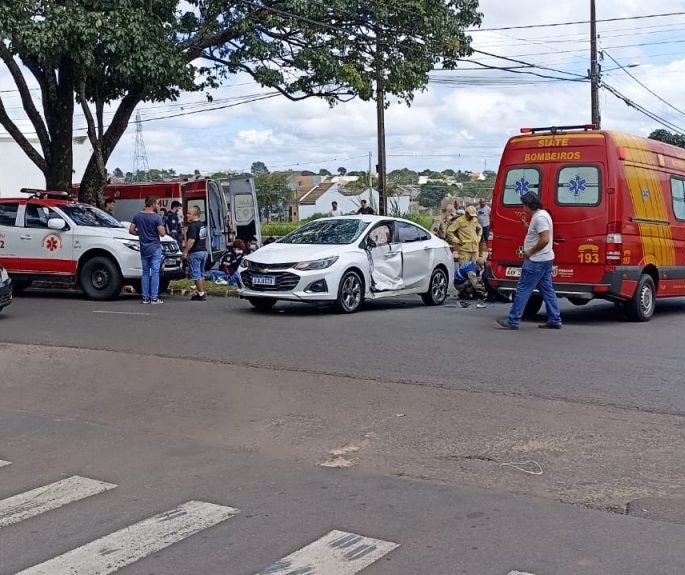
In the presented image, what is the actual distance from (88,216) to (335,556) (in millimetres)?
13531

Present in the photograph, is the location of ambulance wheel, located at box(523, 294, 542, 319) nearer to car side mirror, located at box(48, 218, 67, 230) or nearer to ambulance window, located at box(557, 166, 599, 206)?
ambulance window, located at box(557, 166, 599, 206)

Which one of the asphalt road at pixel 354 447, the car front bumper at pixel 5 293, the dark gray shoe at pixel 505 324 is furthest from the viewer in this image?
the car front bumper at pixel 5 293

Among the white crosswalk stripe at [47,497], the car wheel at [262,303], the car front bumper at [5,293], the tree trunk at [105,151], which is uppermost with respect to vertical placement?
the tree trunk at [105,151]

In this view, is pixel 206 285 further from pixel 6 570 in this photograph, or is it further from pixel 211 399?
pixel 6 570

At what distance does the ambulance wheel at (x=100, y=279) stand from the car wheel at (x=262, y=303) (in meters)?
3.09

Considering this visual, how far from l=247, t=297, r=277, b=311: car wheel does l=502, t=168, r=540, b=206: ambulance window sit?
12.5 ft

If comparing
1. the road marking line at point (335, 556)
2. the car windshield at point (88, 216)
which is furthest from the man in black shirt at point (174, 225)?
the road marking line at point (335, 556)

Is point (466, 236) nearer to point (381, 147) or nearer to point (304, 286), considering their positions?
point (304, 286)

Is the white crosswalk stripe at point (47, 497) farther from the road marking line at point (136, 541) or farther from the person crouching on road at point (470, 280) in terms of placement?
the person crouching on road at point (470, 280)

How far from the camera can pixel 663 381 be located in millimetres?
8664

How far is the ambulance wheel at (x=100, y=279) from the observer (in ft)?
53.8

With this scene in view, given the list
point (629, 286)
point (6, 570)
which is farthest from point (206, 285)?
point (6, 570)

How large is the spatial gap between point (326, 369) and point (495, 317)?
4.79 meters

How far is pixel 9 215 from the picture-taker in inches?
670
